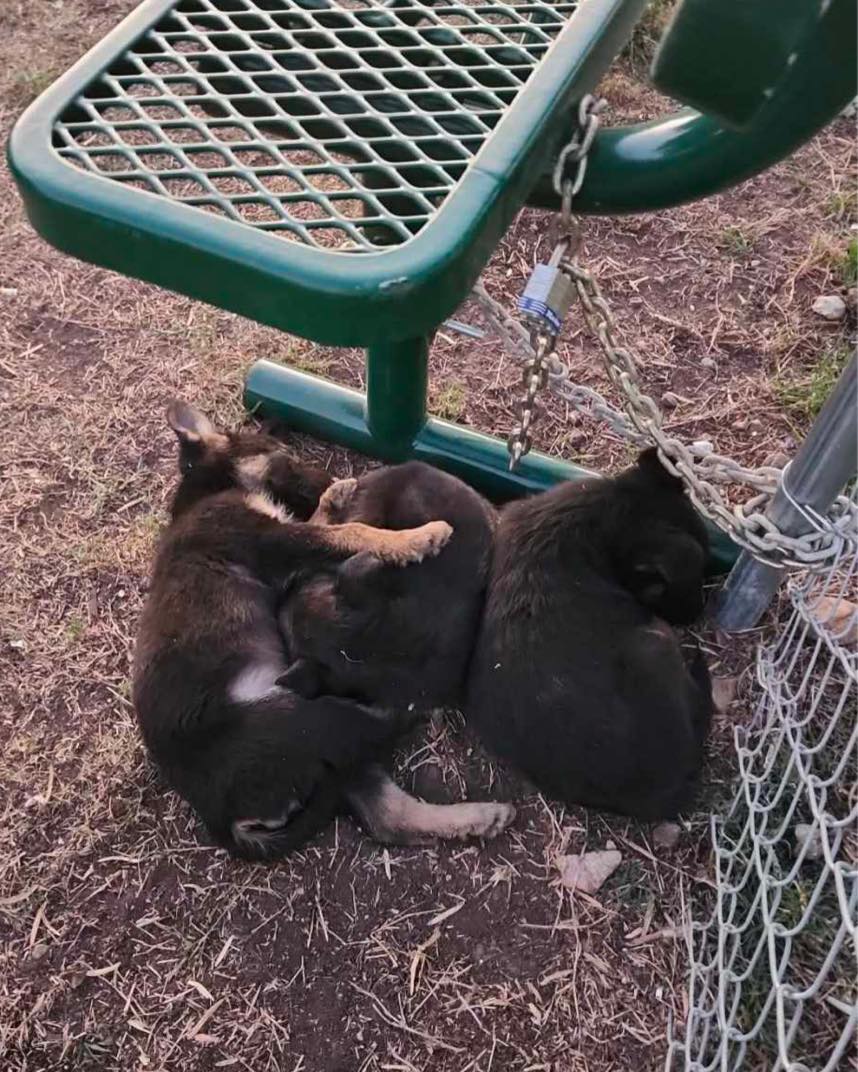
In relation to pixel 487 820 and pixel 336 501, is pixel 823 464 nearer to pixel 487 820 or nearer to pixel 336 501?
pixel 487 820

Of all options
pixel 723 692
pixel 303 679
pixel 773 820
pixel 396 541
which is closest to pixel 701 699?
pixel 723 692

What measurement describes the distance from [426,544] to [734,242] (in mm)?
2140

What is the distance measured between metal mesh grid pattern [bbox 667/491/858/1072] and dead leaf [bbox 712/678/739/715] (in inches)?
3.4

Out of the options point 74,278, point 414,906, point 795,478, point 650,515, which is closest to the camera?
point 795,478

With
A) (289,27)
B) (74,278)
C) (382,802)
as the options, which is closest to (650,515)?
(382,802)

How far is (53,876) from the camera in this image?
8.68 feet

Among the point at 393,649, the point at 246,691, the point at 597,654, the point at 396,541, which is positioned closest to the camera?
the point at 597,654

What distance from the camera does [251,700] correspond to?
2553 millimetres

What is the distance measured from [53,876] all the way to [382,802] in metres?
0.90

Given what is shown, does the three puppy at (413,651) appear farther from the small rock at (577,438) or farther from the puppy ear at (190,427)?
the small rock at (577,438)

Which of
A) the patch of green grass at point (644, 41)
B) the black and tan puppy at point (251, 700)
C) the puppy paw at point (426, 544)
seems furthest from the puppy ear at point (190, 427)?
the patch of green grass at point (644, 41)

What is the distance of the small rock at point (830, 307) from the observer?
3.71 meters

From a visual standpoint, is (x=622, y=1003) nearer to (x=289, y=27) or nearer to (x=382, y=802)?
(x=382, y=802)

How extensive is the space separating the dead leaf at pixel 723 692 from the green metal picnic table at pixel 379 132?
1423 millimetres
